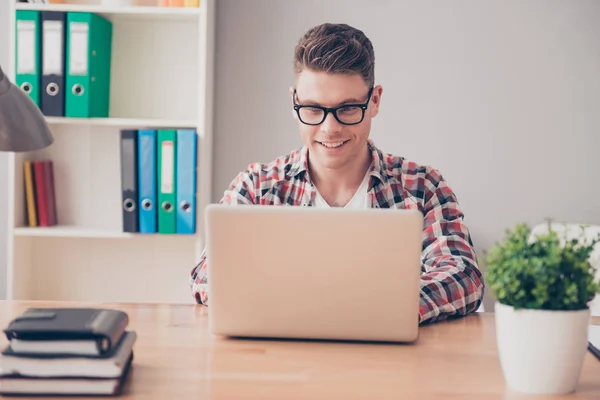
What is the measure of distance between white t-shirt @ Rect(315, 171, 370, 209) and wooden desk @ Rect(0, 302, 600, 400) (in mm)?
683

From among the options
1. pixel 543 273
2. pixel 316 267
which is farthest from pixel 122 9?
pixel 543 273

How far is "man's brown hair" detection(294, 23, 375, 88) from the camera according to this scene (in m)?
1.91

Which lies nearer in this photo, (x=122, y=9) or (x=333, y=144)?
(x=333, y=144)

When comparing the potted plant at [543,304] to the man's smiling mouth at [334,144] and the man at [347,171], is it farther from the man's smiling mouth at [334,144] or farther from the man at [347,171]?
the man's smiling mouth at [334,144]

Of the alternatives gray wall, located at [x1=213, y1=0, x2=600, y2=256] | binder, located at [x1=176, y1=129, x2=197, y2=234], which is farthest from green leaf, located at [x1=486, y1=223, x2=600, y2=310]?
gray wall, located at [x1=213, y1=0, x2=600, y2=256]

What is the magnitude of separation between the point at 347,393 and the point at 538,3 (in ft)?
7.29

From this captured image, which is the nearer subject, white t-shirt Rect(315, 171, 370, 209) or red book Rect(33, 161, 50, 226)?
white t-shirt Rect(315, 171, 370, 209)

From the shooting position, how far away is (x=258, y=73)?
2898 mm

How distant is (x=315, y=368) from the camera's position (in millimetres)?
1149

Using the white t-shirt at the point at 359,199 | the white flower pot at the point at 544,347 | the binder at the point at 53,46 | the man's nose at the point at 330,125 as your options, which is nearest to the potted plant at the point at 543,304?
the white flower pot at the point at 544,347

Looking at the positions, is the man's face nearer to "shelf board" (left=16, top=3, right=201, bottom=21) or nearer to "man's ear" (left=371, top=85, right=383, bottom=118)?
"man's ear" (left=371, top=85, right=383, bottom=118)

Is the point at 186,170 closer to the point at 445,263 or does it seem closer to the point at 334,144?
the point at 334,144

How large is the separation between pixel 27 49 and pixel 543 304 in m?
2.16

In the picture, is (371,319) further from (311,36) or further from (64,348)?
(311,36)
